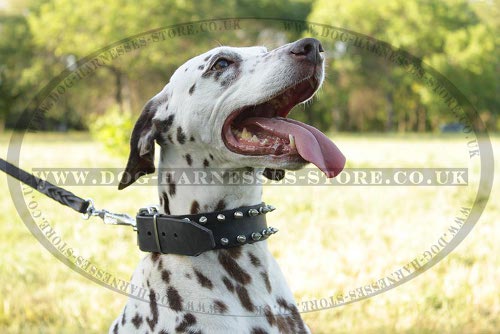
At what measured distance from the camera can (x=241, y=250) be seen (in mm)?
2797

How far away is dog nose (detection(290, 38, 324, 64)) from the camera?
2.71 m

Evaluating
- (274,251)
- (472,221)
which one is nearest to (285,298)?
(274,251)

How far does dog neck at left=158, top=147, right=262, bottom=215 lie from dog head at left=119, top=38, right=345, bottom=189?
46 mm

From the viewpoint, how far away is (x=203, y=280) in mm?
2730

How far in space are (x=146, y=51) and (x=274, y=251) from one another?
101ft

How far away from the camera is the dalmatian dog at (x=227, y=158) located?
2709 mm

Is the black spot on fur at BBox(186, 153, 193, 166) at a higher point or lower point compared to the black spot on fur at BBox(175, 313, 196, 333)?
higher

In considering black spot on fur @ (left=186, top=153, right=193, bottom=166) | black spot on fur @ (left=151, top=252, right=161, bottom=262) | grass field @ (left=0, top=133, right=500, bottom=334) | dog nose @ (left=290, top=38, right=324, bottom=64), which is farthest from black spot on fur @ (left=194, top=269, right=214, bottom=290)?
grass field @ (left=0, top=133, right=500, bottom=334)

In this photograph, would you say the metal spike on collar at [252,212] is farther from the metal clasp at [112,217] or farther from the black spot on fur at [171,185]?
the metal clasp at [112,217]

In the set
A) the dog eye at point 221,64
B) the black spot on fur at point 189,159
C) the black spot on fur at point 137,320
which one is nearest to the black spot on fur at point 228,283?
the black spot on fur at point 137,320

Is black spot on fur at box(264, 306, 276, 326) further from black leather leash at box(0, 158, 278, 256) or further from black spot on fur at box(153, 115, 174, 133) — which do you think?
black spot on fur at box(153, 115, 174, 133)

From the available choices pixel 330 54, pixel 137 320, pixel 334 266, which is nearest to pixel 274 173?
pixel 137 320

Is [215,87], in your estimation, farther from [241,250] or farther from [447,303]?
[447,303]

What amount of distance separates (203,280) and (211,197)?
15.1 inches
